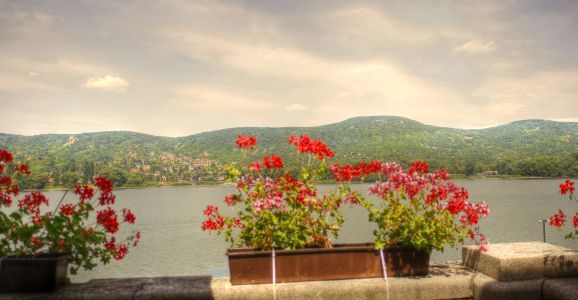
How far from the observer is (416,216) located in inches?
168

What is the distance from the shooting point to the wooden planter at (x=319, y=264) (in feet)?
13.1

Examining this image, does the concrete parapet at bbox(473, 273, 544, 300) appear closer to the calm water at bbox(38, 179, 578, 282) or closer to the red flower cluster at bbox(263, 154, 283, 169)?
the red flower cluster at bbox(263, 154, 283, 169)

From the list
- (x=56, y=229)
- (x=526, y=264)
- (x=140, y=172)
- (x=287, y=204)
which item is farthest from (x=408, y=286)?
(x=140, y=172)

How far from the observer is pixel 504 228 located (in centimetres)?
3738

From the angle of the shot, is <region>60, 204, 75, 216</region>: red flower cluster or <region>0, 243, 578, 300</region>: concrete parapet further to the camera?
<region>60, 204, 75, 216</region>: red flower cluster

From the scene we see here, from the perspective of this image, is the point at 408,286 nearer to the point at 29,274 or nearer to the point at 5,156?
the point at 29,274

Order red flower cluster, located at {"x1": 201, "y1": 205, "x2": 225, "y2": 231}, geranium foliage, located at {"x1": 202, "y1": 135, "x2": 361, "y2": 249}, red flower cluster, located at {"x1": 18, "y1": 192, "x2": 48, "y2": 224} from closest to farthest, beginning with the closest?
1. geranium foliage, located at {"x1": 202, "y1": 135, "x2": 361, "y2": 249}
2. red flower cluster, located at {"x1": 18, "y1": 192, "x2": 48, "y2": 224}
3. red flower cluster, located at {"x1": 201, "y1": 205, "x2": 225, "y2": 231}

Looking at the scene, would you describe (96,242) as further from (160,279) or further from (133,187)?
(133,187)

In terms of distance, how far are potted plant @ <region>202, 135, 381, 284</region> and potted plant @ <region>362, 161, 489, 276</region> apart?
0.27m

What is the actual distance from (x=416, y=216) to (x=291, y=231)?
1.18 meters

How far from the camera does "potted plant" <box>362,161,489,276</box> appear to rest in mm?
4184

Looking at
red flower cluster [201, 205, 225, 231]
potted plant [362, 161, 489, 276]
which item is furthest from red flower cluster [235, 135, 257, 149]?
potted plant [362, 161, 489, 276]

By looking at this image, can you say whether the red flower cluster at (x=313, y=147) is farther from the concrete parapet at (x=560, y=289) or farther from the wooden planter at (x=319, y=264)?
the concrete parapet at (x=560, y=289)

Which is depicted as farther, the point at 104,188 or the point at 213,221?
the point at 213,221
